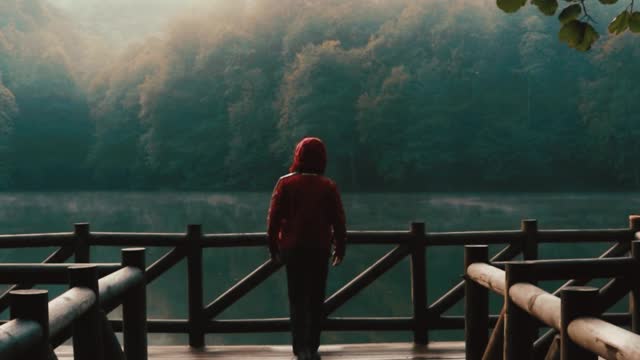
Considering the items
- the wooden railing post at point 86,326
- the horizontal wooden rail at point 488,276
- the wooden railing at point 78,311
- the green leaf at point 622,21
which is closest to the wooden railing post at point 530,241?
the horizontal wooden rail at point 488,276

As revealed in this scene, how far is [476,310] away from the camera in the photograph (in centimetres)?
544

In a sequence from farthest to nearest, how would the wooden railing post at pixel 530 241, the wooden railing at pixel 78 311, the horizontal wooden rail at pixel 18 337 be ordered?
the wooden railing post at pixel 530 241
the wooden railing at pixel 78 311
the horizontal wooden rail at pixel 18 337

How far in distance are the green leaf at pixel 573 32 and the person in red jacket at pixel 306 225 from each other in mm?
2757

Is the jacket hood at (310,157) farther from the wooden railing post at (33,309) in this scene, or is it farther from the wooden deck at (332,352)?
the wooden railing post at (33,309)

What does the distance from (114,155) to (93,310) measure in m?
76.0

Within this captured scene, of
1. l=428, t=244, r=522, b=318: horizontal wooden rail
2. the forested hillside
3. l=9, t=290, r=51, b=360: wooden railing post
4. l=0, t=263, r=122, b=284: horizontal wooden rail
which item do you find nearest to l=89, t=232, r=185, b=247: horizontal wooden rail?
l=428, t=244, r=522, b=318: horizontal wooden rail

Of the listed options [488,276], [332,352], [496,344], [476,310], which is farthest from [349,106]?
[496,344]

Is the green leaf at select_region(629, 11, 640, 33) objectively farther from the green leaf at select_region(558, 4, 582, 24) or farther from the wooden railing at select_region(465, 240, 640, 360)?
the wooden railing at select_region(465, 240, 640, 360)

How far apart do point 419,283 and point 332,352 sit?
3.76 ft

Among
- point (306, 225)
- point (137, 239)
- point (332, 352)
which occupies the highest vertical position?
point (306, 225)

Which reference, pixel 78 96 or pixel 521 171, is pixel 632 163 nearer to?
pixel 521 171

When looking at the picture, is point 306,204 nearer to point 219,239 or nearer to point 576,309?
point 219,239

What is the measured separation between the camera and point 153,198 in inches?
2483

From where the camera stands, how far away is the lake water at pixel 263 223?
71.3ft
